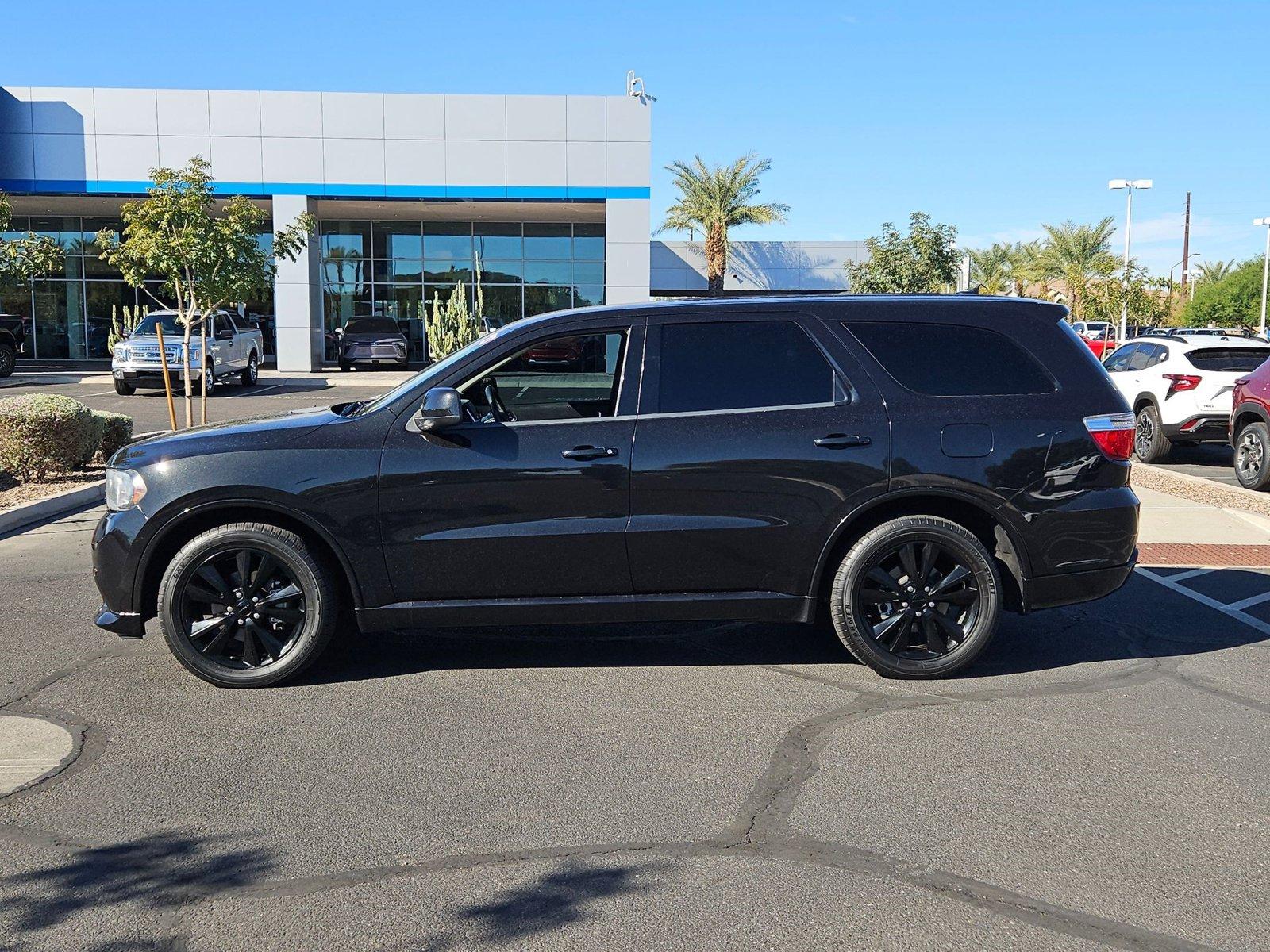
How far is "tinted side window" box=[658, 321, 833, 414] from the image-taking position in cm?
578

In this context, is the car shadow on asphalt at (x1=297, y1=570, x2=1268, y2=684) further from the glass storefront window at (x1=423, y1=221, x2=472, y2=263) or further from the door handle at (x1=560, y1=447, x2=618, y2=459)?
the glass storefront window at (x1=423, y1=221, x2=472, y2=263)

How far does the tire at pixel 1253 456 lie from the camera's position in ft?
41.2

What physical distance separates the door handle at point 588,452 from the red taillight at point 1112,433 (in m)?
2.36

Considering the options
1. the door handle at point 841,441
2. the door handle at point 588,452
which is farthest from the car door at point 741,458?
the door handle at point 588,452

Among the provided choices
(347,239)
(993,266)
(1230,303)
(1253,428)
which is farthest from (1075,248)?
(1253,428)

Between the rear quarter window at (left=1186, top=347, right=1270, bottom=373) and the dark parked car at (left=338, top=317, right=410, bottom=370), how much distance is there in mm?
26149

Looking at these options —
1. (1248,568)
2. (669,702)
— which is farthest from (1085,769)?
(1248,568)

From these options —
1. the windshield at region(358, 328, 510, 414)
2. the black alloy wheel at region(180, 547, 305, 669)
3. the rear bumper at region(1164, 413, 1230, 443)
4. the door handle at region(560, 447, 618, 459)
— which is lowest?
the black alloy wheel at region(180, 547, 305, 669)

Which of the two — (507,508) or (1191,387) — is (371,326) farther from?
(507,508)

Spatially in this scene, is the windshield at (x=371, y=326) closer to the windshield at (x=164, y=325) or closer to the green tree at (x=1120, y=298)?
the windshield at (x=164, y=325)

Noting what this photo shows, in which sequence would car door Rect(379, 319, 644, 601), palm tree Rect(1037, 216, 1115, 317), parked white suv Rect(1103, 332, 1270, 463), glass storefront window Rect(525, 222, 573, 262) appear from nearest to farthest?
car door Rect(379, 319, 644, 601) → parked white suv Rect(1103, 332, 1270, 463) → glass storefront window Rect(525, 222, 573, 262) → palm tree Rect(1037, 216, 1115, 317)

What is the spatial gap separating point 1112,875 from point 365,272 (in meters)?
38.8

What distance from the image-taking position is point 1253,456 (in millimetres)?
12859

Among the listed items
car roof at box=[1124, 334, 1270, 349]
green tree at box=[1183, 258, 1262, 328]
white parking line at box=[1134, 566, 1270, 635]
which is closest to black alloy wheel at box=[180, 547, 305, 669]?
white parking line at box=[1134, 566, 1270, 635]
